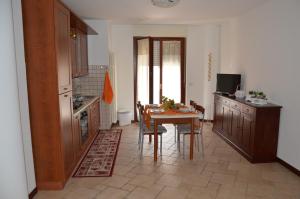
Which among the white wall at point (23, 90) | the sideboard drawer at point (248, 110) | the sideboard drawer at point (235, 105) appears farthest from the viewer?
the sideboard drawer at point (235, 105)

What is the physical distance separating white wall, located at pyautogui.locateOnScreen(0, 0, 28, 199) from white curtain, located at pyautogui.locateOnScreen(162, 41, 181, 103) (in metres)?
4.60

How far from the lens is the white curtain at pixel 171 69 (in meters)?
6.48

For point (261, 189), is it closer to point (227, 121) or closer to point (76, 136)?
point (227, 121)

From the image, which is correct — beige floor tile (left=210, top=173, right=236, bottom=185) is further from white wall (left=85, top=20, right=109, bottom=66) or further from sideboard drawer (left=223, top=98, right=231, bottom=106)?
white wall (left=85, top=20, right=109, bottom=66)

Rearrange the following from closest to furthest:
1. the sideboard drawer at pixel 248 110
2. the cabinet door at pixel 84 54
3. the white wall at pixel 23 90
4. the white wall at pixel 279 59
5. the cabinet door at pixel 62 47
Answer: the white wall at pixel 23 90
the cabinet door at pixel 62 47
the white wall at pixel 279 59
the sideboard drawer at pixel 248 110
the cabinet door at pixel 84 54

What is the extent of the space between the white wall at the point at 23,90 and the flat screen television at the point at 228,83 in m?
3.93

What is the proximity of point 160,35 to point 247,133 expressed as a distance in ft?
11.7

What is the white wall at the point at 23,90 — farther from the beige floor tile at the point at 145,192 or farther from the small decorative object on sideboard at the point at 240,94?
the small decorative object on sideboard at the point at 240,94

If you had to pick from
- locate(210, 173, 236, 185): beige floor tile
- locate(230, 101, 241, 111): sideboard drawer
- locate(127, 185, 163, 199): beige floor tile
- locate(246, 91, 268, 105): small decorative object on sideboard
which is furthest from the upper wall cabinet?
locate(246, 91, 268, 105): small decorative object on sideboard

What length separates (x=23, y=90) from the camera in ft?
8.79

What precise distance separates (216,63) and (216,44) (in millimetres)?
490

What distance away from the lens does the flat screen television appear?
16.3 ft

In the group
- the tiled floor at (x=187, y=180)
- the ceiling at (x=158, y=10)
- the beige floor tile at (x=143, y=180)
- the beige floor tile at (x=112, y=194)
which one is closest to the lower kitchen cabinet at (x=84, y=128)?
the tiled floor at (x=187, y=180)

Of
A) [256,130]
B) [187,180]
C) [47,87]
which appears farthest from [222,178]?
[47,87]
